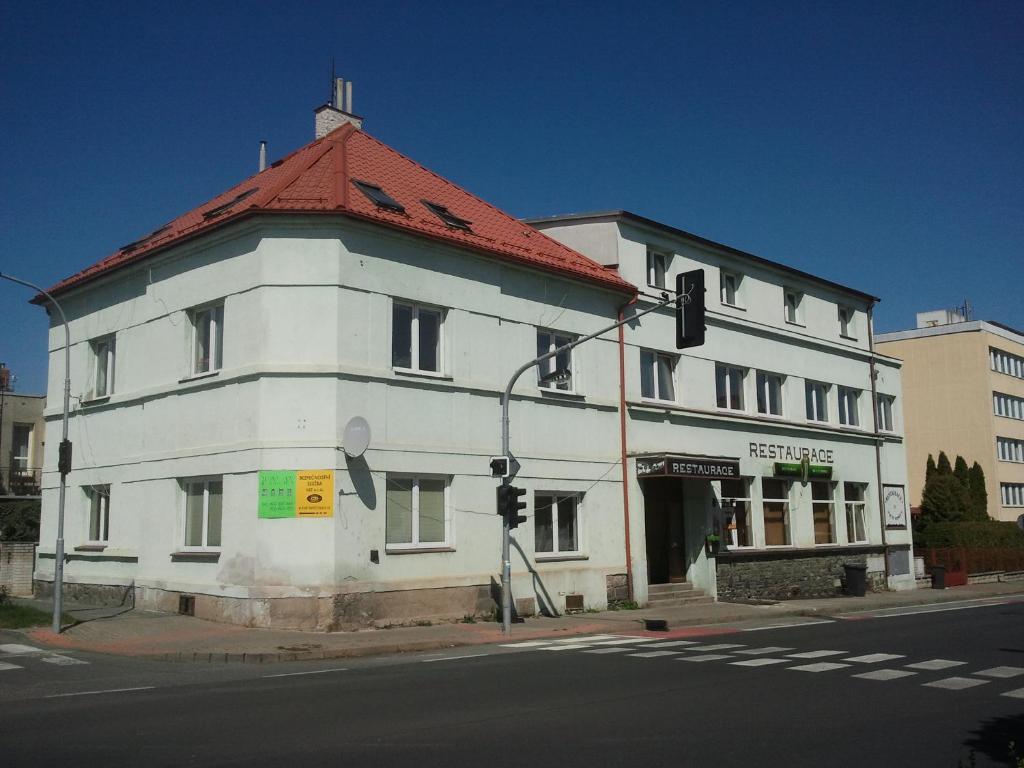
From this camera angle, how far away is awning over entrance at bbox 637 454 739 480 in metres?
23.6

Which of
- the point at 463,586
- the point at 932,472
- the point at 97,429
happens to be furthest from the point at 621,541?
the point at 932,472

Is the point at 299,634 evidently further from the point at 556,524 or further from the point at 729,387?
the point at 729,387

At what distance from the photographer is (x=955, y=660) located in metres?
14.1

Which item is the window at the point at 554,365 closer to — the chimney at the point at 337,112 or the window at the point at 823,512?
the chimney at the point at 337,112

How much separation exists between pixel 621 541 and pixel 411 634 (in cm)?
746

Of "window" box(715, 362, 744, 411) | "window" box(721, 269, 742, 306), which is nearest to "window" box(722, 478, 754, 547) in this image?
"window" box(715, 362, 744, 411)

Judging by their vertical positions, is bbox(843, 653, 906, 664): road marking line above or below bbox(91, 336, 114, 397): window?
below

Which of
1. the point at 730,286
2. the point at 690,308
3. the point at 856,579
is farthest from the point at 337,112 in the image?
the point at 856,579

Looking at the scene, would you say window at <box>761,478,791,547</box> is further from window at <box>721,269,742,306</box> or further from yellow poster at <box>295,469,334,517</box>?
yellow poster at <box>295,469,334,517</box>

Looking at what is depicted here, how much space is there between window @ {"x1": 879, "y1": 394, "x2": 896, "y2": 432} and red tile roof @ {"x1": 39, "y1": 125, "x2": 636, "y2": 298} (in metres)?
15.5

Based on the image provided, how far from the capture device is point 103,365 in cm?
2356

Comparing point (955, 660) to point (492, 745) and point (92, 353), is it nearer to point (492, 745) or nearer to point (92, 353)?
point (492, 745)

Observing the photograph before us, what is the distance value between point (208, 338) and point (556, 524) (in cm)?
850

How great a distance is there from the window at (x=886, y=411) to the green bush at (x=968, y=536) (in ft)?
35.4
